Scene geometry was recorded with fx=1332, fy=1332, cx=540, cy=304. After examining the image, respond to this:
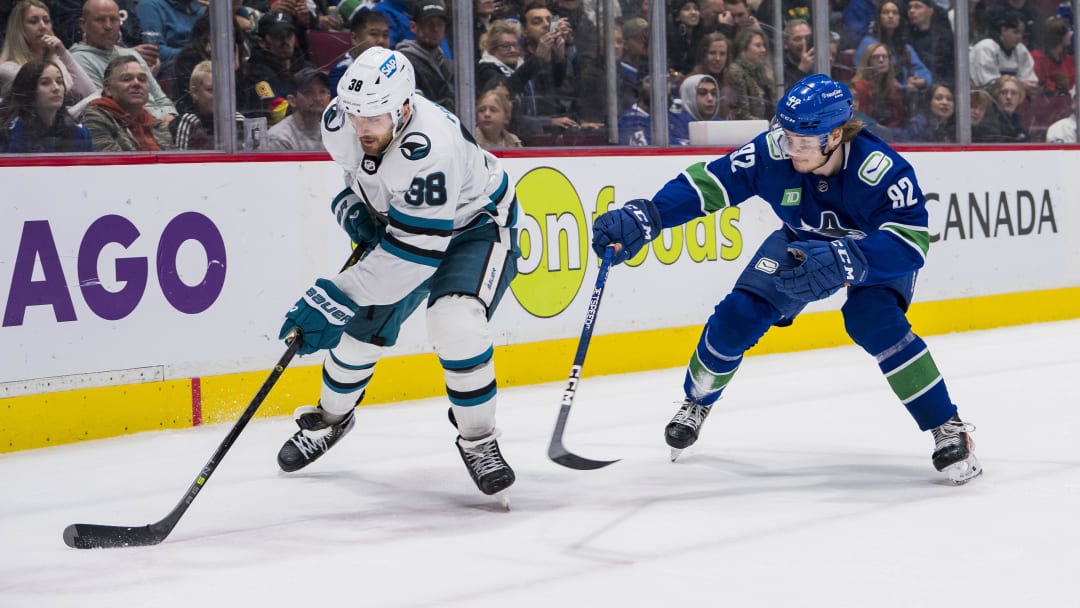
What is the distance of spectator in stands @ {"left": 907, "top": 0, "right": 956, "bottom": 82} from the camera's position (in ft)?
22.4

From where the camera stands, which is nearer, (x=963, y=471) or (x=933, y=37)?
(x=963, y=471)

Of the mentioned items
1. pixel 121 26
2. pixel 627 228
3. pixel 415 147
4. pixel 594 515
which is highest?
pixel 121 26

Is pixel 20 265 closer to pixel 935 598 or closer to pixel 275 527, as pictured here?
pixel 275 527

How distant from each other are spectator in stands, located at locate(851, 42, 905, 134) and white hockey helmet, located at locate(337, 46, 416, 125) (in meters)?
4.22

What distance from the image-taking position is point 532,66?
215 inches

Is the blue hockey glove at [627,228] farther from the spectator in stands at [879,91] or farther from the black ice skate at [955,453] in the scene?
the spectator in stands at [879,91]

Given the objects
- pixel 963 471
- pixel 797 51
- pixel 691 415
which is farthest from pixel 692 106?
pixel 963 471

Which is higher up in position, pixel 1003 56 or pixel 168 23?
pixel 168 23

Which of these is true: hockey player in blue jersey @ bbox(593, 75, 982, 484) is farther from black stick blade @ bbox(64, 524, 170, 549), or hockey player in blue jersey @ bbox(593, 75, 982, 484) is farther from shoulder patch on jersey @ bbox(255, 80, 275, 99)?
shoulder patch on jersey @ bbox(255, 80, 275, 99)

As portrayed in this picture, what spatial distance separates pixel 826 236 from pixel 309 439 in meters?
1.44

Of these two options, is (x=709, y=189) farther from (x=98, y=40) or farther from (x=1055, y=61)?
(x=1055, y=61)

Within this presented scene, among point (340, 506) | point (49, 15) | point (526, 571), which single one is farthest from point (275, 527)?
point (49, 15)

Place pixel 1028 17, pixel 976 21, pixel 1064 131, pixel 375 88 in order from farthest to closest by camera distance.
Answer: pixel 1064 131 → pixel 1028 17 → pixel 976 21 → pixel 375 88

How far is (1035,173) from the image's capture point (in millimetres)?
6996
